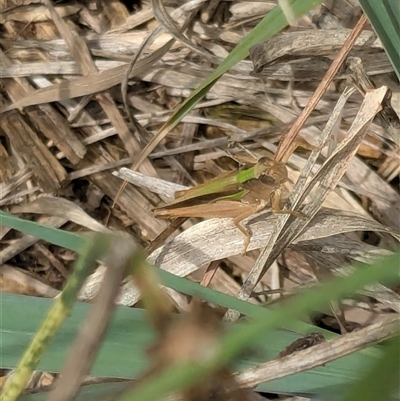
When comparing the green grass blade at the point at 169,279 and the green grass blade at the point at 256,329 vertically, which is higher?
the green grass blade at the point at 256,329

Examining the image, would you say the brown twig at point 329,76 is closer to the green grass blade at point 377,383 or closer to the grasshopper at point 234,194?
the grasshopper at point 234,194

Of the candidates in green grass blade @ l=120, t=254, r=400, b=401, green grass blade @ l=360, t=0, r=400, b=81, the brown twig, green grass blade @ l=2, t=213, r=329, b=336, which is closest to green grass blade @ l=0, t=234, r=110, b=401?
green grass blade @ l=120, t=254, r=400, b=401

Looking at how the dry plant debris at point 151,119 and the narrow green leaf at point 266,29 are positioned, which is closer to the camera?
the narrow green leaf at point 266,29

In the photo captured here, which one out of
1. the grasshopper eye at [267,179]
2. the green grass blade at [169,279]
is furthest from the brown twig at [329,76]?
the green grass blade at [169,279]

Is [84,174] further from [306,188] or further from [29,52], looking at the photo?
[306,188]

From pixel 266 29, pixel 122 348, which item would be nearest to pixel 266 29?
pixel 266 29

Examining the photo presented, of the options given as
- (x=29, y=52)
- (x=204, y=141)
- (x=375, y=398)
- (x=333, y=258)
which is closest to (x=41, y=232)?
(x=375, y=398)

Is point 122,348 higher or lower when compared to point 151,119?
lower

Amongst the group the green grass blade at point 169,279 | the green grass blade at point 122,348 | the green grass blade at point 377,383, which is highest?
the green grass blade at point 377,383

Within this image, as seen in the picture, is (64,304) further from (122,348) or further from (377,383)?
(122,348)
